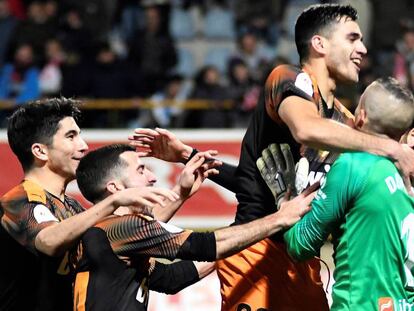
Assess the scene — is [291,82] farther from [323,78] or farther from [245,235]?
[245,235]

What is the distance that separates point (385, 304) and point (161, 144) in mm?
1867

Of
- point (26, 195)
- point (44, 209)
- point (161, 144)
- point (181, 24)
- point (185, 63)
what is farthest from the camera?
point (181, 24)

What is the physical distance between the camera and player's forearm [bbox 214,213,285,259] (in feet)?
17.1

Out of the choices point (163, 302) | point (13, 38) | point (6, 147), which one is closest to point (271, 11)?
point (13, 38)

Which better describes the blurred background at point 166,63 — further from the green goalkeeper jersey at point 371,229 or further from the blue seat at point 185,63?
the green goalkeeper jersey at point 371,229

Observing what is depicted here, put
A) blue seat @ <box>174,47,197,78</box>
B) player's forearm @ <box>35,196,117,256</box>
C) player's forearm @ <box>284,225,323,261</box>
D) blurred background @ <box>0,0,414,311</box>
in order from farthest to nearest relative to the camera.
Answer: blue seat @ <box>174,47,197,78</box> < blurred background @ <box>0,0,414,311</box> < player's forearm @ <box>35,196,117,256</box> < player's forearm @ <box>284,225,323,261</box>

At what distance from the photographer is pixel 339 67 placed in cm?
579

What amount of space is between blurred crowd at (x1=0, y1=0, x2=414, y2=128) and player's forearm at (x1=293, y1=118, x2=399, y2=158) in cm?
861

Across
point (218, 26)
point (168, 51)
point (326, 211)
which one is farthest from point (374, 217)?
point (218, 26)

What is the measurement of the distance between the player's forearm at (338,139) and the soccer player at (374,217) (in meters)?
0.04

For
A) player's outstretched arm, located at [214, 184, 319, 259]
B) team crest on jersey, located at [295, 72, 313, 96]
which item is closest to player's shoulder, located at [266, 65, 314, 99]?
team crest on jersey, located at [295, 72, 313, 96]

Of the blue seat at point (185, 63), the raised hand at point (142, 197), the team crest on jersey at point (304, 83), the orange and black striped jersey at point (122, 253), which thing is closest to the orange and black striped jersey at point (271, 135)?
the team crest on jersey at point (304, 83)

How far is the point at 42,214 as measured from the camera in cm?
549

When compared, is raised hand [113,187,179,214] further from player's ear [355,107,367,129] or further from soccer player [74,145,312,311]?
player's ear [355,107,367,129]
